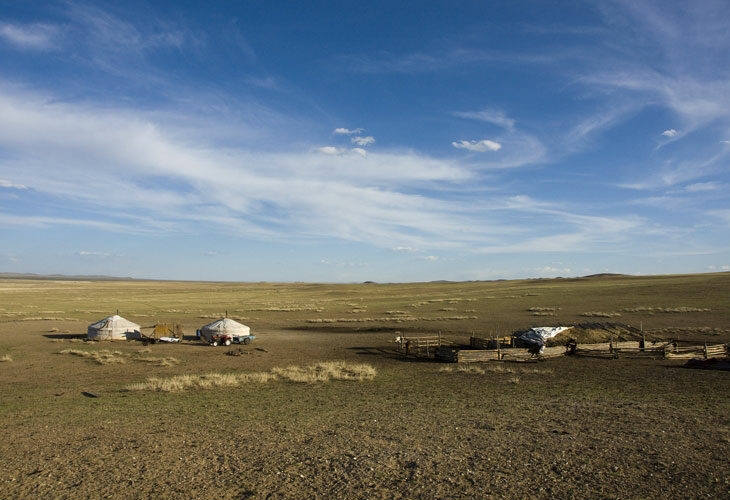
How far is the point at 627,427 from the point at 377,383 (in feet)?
30.6

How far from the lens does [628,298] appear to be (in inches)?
2500

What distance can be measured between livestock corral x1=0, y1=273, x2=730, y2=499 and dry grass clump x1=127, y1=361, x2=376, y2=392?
10 cm

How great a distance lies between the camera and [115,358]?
2688 cm

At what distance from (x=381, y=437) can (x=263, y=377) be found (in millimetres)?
9873

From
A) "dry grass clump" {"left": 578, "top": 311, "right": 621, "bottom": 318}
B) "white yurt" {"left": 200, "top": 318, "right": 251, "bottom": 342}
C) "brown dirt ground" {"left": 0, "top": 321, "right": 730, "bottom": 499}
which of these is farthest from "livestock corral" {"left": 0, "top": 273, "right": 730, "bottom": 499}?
"dry grass clump" {"left": 578, "top": 311, "right": 621, "bottom": 318}

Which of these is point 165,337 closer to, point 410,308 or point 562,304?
point 410,308

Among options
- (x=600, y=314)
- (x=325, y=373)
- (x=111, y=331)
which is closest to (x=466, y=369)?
(x=325, y=373)

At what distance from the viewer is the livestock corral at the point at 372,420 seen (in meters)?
9.16

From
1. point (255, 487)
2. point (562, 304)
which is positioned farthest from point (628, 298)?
point (255, 487)

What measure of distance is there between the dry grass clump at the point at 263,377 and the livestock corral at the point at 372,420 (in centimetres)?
10

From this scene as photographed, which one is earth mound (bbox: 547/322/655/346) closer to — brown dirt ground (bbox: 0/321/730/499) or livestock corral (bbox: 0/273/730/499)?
livestock corral (bbox: 0/273/730/499)

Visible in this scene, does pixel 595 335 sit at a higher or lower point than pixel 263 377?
higher

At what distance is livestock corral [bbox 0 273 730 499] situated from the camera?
30.1 feet

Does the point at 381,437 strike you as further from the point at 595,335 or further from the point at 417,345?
the point at 595,335
